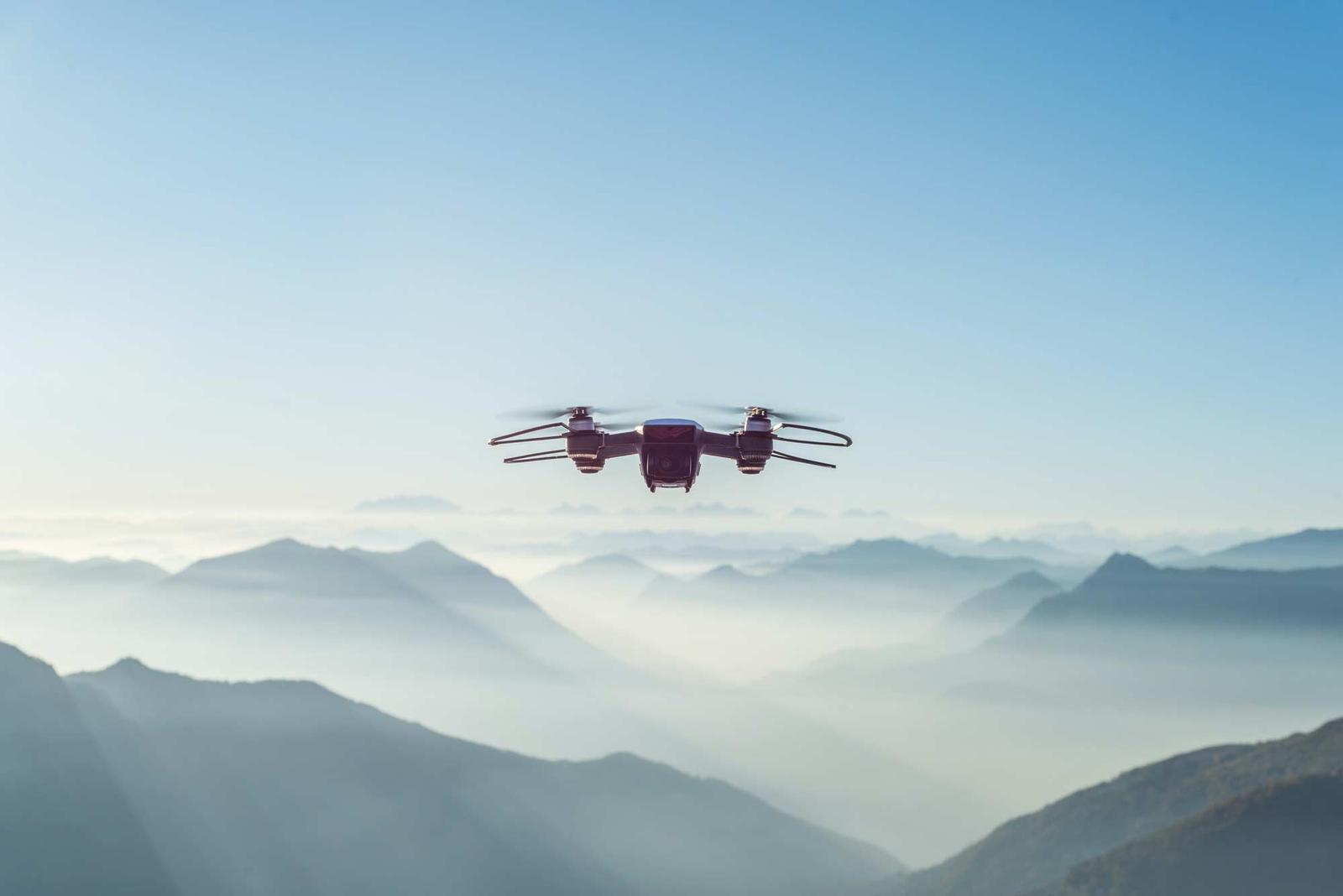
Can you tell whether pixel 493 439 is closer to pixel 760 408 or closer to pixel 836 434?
pixel 760 408

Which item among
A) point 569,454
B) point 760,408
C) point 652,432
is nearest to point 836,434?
point 760,408

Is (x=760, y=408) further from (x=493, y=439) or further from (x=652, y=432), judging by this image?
(x=493, y=439)

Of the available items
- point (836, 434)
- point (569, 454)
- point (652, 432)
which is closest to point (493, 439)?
point (569, 454)

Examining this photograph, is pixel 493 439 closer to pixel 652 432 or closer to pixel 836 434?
pixel 652 432

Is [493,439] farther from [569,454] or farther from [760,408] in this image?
[760,408]

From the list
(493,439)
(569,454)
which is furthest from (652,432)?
(493,439)

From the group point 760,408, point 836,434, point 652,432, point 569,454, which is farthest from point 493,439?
point 836,434
